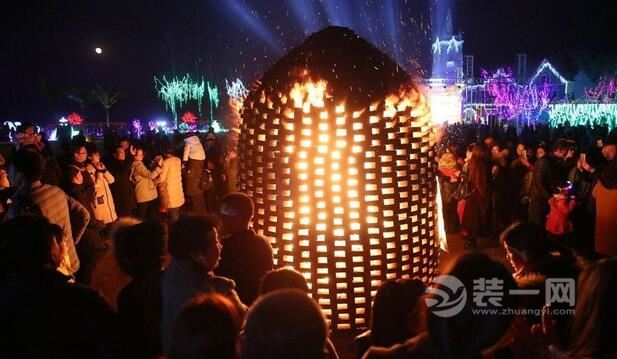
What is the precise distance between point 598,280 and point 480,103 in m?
60.6

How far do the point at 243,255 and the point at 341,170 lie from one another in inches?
45.8

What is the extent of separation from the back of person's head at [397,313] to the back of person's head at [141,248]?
4.72 ft

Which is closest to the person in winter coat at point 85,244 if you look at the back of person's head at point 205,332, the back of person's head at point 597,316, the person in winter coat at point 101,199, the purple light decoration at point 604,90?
the person in winter coat at point 101,199

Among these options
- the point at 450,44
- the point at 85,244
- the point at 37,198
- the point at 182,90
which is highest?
the point at 450,44

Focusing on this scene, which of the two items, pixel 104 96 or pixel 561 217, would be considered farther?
pixel 104 96

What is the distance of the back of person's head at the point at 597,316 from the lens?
7.48 ft

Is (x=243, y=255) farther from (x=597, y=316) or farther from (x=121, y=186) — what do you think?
(x=121, y=186)

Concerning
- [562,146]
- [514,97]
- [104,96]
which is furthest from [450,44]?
[562,146]

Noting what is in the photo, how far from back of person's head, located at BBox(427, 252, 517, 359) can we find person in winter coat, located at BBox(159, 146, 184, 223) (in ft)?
26.6

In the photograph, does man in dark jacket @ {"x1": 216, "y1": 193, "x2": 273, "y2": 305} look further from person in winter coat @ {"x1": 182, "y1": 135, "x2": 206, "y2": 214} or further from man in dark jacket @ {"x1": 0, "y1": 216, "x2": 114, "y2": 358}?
person in winter coat @ {"x1": 182, "y1": 135, "x2": 206, "y2": 214}

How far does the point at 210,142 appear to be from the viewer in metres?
12.8

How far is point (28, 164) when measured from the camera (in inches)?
180

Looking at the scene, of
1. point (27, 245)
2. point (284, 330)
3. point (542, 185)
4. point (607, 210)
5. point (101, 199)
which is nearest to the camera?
point (284, 330)

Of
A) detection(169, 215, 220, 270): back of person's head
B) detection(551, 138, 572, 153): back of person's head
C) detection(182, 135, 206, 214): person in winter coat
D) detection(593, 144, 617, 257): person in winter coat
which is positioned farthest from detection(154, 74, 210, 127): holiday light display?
detection(169, 215, 220, 270): back of person's head
